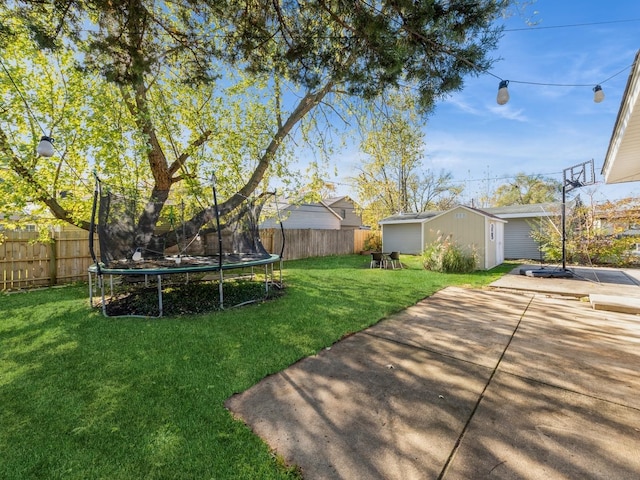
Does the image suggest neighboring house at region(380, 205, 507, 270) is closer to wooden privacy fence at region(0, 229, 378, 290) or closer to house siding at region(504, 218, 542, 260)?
house siding at region(504, 218, 542, 260)

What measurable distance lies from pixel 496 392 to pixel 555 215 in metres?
12.2

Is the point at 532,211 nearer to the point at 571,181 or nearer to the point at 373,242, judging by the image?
the point at 571,181

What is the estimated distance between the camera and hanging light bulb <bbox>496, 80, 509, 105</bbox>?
3.97 metres

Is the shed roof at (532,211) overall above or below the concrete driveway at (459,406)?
above

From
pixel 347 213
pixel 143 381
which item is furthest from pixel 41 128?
pixel 347 213

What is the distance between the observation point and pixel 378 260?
10.7 m

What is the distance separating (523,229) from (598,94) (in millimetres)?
10191

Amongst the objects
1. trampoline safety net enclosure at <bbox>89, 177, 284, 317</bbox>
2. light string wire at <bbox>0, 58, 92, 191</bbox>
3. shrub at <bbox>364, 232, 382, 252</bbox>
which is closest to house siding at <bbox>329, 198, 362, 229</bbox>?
shrub at <bbox>364, 232, 382, 252</bbox>

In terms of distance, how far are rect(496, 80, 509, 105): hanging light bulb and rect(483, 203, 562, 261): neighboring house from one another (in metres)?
10.8

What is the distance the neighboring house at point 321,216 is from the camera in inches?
727

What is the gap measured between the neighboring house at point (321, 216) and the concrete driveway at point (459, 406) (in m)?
13.2

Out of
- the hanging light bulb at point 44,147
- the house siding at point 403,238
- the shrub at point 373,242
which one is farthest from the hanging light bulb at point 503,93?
the shrub at point 373,242

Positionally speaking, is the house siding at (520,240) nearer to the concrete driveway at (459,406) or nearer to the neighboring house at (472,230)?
the neighboring house at (472,230)

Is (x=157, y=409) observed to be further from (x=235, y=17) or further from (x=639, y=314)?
(x=639, y=314)
